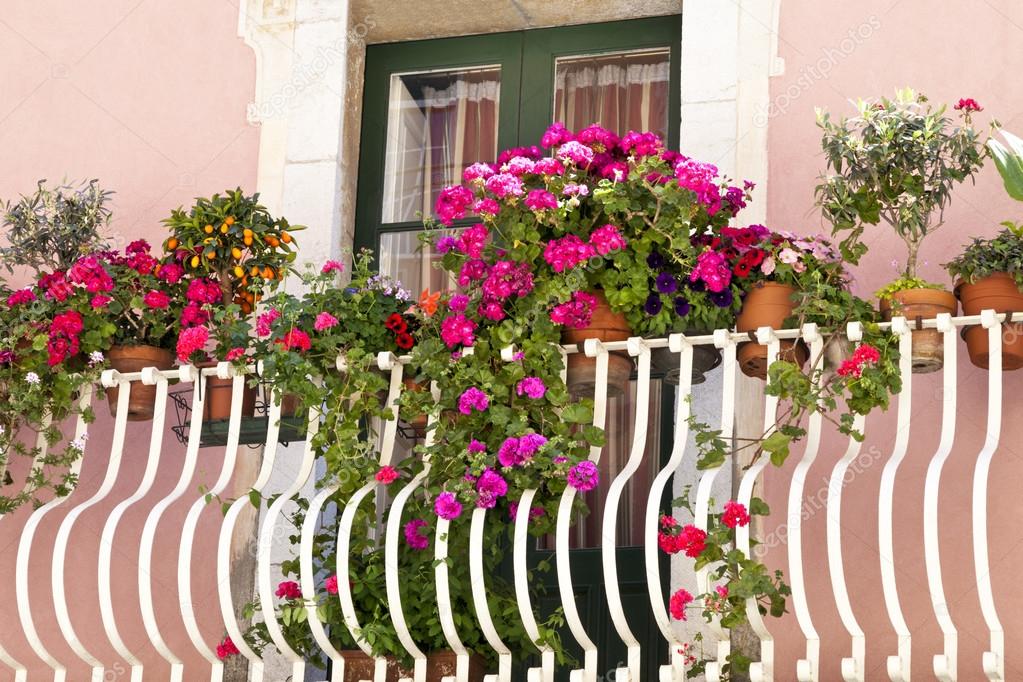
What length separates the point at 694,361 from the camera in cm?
495

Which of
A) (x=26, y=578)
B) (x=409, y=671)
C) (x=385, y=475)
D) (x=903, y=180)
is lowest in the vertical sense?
(x=409, y=671)

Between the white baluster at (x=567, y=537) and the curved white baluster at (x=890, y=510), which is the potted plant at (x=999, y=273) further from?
the white baluster at (x=567, y=537)

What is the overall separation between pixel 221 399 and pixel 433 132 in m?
1.37

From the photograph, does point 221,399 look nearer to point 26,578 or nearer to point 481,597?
point 26,578

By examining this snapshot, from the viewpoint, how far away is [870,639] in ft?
16.0

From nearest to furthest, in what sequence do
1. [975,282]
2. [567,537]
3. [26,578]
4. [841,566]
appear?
[841,566], [567,537], [975,282], [26,578]

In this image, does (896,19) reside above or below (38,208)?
above

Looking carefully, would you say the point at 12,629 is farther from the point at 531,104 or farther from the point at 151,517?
the point at 531,104

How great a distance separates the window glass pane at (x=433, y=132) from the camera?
607 cm

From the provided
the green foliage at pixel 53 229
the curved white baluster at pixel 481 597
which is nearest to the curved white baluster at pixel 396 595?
the curved white baluster at pixel 481 597

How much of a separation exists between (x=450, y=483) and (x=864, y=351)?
1.11 metres

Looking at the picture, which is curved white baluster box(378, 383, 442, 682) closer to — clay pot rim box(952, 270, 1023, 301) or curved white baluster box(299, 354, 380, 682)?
curved white baluster box(299, 354, 380, 682)

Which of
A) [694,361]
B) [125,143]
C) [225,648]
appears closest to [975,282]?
[694,361]

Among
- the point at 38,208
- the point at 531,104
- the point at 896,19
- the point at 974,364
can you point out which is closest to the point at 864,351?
the point at 974,364
